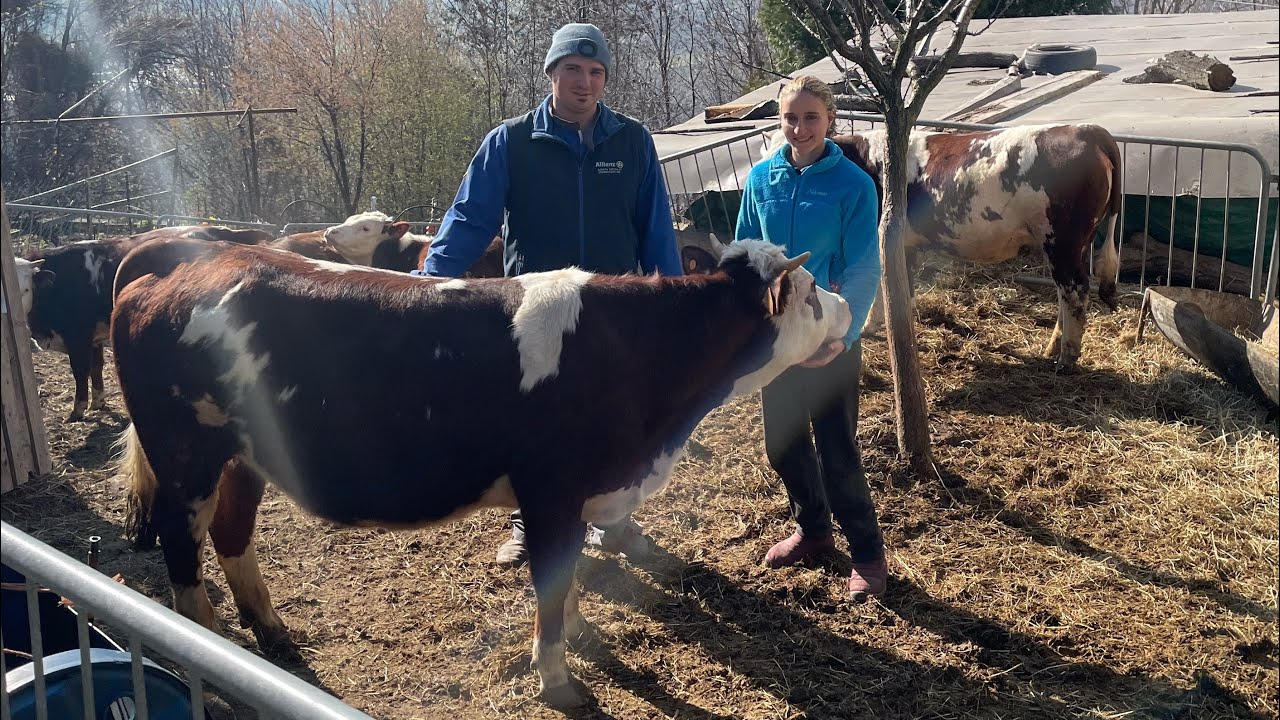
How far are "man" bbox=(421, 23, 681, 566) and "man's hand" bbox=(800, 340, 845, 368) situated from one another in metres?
0.95

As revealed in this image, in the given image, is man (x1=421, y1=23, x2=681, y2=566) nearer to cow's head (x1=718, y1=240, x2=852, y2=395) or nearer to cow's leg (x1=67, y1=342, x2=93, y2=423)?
cow's head (x1=718, y1=240, x2=852, y2=395)

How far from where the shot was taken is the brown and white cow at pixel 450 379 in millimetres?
3537

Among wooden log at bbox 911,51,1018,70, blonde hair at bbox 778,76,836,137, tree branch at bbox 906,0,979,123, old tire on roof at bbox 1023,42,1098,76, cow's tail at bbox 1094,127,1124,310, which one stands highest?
wooden log at bbox 911,51,1018,70

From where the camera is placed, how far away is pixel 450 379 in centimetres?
352

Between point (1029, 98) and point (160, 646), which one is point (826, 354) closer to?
point (160, 646)

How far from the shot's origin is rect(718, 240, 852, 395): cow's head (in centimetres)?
378

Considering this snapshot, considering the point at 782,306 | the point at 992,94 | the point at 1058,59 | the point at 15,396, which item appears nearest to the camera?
the point at 782,306

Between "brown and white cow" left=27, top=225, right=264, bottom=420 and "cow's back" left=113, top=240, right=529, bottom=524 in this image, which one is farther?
"brown and white cow" left=27, top=225, right=264, bottom=420

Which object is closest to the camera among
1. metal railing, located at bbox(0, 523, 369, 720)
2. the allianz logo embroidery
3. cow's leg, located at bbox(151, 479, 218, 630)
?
metal railing, located at bbox(0, 523, 369, 720)

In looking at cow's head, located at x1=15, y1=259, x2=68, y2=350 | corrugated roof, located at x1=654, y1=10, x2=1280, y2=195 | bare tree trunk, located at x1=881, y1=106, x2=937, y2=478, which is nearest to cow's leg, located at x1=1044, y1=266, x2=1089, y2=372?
corrugated roof, located at x1=654, y1=10, x2=1280, y2=195

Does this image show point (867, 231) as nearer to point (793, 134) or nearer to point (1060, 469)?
point (793, 134)

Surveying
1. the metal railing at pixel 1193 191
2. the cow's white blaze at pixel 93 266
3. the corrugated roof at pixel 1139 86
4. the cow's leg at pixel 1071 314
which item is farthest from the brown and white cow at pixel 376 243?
the cow's leg at pixel 1071 314

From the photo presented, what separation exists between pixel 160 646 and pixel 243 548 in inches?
105

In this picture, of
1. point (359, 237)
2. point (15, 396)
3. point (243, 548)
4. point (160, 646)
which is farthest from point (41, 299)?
point (160, 646)
